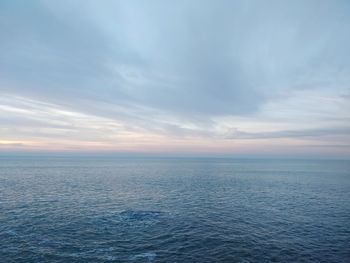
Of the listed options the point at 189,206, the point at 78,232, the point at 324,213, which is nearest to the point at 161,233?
the point at 78,232

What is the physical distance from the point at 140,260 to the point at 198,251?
30.7ft

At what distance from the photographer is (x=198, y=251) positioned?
42.1 meters

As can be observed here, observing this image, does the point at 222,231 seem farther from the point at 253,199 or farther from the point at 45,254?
the point at 253,199

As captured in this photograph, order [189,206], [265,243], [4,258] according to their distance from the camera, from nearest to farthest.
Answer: [4,258] → [265,243] → [189,206]

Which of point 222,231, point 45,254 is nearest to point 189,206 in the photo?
point 222,231

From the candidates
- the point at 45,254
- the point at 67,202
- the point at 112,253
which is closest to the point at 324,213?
the point at 112,253

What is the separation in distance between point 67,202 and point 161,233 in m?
38.2

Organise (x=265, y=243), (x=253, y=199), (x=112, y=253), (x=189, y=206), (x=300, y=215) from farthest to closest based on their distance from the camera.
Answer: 1. (x=253, y=199)
2. (x=189, y=206)
3. (x=300, y=215)
4. (x=265, y=243)
5. (x=112, y=253)

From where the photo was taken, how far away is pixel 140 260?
38.8 m

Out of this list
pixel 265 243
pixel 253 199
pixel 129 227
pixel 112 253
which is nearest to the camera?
pixel 112 253

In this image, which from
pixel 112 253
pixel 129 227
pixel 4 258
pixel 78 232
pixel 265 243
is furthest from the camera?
pixel 129 227

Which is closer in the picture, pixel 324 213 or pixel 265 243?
pixel 265 243

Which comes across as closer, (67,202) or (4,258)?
(4,258)

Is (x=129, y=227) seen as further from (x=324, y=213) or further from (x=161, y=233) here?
(x=324, y=213)
